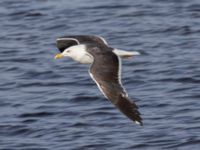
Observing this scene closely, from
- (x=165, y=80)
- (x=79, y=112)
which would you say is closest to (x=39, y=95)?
(x=79, y=112)

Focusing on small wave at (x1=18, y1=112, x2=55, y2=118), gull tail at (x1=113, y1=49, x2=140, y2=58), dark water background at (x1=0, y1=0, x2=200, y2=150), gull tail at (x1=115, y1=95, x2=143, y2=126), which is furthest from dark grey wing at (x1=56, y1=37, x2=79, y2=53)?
Result: gull tail at (x1=115, y1=95, x2=143, y2=126)

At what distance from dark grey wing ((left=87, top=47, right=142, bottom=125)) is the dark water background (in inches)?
73.9

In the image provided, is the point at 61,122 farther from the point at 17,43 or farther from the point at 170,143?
the point at 17,43

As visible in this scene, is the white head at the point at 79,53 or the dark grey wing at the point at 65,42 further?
the dark grey wing at the point at 65,42

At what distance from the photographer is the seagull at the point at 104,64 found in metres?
10.5

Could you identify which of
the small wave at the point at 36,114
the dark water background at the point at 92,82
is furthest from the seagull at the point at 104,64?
the small wave at the point at 36,114

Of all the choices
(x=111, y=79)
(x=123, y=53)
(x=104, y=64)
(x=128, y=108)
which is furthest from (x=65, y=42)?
(x=128, y=108)

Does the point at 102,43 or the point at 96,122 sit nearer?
the point at 102,43

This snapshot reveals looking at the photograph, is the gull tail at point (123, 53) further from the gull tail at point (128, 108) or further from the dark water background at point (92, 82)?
the dark water background at point (92, 82)

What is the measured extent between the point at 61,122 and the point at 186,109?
191 cm

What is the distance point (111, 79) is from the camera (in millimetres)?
10992

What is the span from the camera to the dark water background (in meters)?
13.7

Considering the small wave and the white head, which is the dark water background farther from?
the white head

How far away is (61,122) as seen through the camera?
14.4 meters
